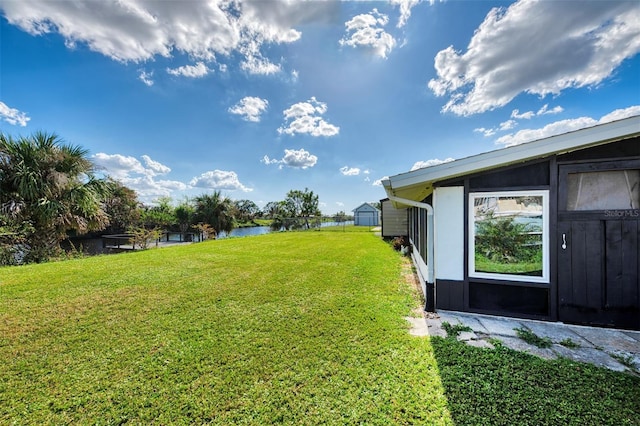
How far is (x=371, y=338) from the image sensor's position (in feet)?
9.03

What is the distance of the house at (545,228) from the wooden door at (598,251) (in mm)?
10

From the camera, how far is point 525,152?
9.75ft

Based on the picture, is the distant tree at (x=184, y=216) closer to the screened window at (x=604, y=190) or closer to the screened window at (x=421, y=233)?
the screened window at (x=421, y=233)

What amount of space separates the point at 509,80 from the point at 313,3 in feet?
18.9

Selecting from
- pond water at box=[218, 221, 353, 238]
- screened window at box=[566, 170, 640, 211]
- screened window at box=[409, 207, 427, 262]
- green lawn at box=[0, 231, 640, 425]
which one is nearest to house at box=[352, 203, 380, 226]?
pond water at box=[218, 221, 353, 238]

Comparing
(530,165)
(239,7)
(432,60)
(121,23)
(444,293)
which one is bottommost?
(444,293)

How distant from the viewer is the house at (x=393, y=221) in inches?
486

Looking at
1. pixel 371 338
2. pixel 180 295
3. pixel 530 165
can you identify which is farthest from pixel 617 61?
pixel 180 295

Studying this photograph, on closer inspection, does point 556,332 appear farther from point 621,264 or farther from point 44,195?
point 44,195

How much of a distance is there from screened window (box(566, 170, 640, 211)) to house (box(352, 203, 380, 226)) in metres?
24.6

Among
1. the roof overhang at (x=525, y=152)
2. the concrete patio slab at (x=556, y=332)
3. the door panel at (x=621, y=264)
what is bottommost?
the concrete patio slab at (x=556, y=332)

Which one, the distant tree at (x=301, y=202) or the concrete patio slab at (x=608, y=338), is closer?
the concrete patio slab at (x=608, y=338)

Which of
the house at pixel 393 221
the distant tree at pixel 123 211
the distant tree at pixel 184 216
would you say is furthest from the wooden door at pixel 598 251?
the distant tree at pixel 123 211

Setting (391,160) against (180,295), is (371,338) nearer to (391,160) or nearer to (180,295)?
(180,295)
